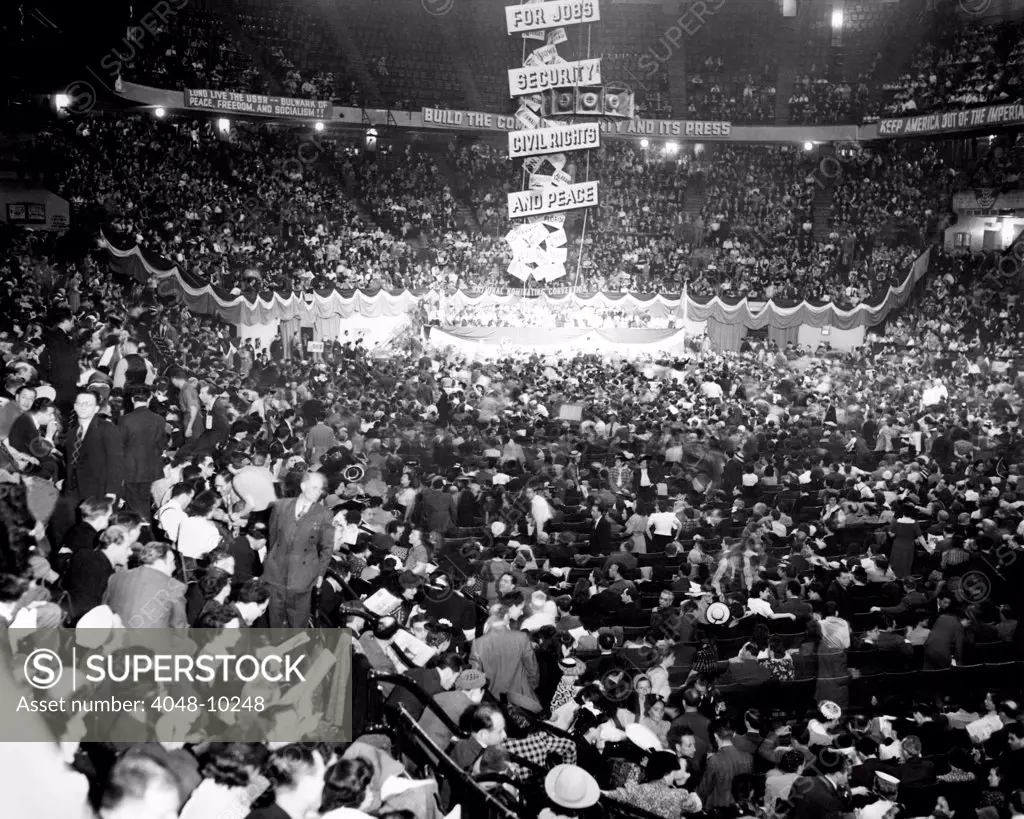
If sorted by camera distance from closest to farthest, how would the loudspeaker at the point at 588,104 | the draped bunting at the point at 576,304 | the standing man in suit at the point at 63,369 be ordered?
the standing man in suit at the point at 63,369 → the loudspeaker at the point at 588,104 → the draped bunting at the point at 576,304

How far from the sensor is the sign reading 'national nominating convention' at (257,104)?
31734 mm

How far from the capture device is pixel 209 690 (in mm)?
5113

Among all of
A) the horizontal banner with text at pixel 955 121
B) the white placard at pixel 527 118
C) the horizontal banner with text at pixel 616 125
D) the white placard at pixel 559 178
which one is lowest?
the white placard at pixel 559 178

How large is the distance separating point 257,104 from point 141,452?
26812 millimetres

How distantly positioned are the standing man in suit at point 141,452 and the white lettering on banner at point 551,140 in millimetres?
12857

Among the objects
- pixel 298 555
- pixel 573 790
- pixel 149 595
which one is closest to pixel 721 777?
pixel 573 790

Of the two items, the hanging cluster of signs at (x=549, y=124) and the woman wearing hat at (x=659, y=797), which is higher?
the hanging cluster of signs at (x=549, y=124)

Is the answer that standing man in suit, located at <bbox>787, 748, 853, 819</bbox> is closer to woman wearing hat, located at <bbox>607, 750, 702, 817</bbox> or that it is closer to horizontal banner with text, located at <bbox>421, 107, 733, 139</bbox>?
woman wearing hat, located at <bbox>607, 750, 702, 817</bbox>

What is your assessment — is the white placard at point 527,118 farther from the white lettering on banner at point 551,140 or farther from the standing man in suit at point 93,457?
the standing man in suit at point 93,457

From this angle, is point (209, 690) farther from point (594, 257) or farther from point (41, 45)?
point (594, 257)

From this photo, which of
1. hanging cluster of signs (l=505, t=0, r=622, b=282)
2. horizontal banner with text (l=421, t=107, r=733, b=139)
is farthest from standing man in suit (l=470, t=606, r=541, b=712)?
horizontal banner with text (l=421, t=107, r=733, b=139)

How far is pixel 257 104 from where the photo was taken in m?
32.8

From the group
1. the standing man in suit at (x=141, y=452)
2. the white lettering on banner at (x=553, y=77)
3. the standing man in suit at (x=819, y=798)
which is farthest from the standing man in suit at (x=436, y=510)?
the white lettering on banner at (x=553, y=77)

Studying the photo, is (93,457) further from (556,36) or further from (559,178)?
(559,178)
